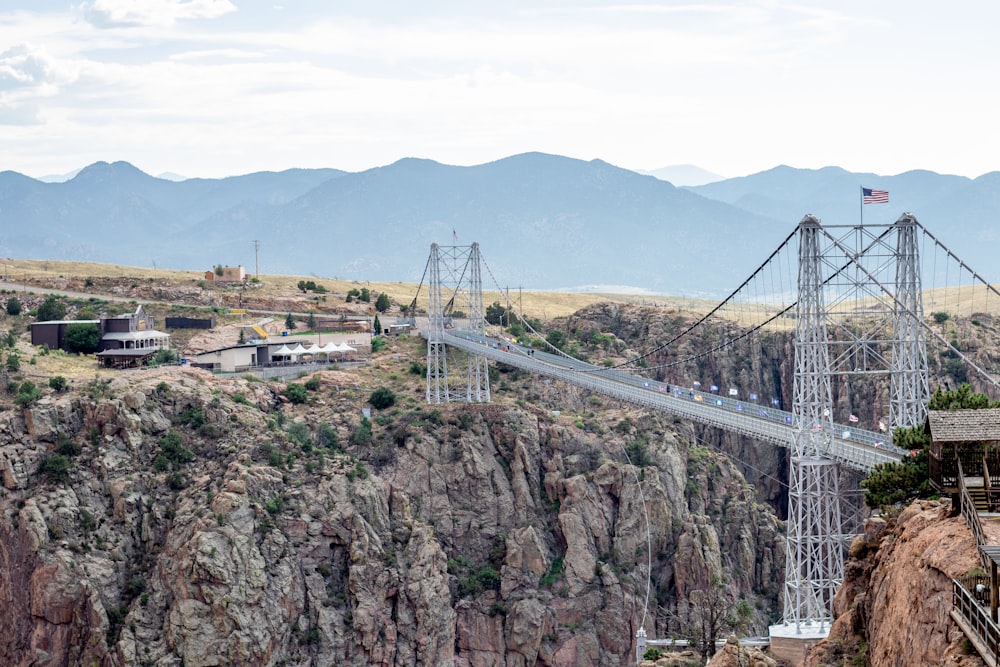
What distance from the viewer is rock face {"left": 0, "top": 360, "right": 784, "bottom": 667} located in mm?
65250

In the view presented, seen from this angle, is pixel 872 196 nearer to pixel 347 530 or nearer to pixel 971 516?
pixel 347 530

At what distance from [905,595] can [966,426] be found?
321 cm

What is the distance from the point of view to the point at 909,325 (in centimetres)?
5853

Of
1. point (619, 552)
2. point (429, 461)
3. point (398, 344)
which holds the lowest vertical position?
point (619, 552)

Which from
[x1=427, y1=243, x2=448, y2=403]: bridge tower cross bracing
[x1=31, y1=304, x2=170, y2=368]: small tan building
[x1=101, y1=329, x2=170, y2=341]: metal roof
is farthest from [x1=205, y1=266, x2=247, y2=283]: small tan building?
[x1=427, y1=243, x2=448, y2=403]: bridge tower cross bracing

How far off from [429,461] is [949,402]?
1940 inches

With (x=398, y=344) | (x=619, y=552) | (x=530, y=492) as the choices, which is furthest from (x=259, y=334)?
(x=619, y=552)

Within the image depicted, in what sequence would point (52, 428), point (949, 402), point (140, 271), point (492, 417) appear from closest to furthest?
point (949, 402), point (52, 428), point (492, 417), point (140, 271)

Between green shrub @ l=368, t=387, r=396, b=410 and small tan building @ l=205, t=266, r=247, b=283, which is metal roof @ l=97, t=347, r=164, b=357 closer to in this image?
green shrub @ l=368, t=387, r=396, b=410

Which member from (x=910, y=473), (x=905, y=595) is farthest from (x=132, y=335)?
(x=905, y=595)

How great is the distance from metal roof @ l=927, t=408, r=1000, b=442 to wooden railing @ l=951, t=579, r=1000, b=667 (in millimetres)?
4181

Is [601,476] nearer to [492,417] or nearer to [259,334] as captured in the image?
[492,417]

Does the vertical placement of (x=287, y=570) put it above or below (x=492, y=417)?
below

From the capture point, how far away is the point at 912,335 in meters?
57.6
